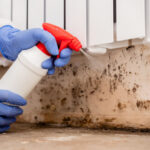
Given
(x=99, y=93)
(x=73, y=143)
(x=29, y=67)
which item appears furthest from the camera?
(x=99, y=93)

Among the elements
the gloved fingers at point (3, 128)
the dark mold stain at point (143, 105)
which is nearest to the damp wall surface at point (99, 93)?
the dark mold stain at point (143, 105)

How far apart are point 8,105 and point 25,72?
0.12 metres

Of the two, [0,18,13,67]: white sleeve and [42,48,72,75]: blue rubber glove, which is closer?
[42,48,72,75]: blue rubber glove

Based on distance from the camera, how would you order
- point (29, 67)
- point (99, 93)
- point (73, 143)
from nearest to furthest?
point (73, 143) → point (29, 67) → point (99, 93)

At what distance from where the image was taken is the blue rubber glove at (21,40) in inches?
29.5

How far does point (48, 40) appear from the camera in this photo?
748 millimetres

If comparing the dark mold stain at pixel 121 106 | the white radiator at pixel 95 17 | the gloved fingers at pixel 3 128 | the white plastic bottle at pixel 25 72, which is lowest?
the gloved fingers at pixel 3 128

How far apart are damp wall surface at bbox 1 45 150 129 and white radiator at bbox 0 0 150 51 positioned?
0.24ft

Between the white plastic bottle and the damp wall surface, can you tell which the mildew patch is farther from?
the white plastic bottle

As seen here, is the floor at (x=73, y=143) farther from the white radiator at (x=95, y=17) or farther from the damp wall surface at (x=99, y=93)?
the white radiator at (x=95, y=17)

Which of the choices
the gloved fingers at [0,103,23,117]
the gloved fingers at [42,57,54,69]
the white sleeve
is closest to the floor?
the gloved fingers at [0,103,23,117]

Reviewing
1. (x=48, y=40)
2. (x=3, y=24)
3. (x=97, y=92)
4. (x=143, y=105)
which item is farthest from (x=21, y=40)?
(x=143, y=105)

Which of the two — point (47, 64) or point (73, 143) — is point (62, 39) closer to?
point (47, 64)

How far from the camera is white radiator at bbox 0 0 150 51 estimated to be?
73 centimetres
